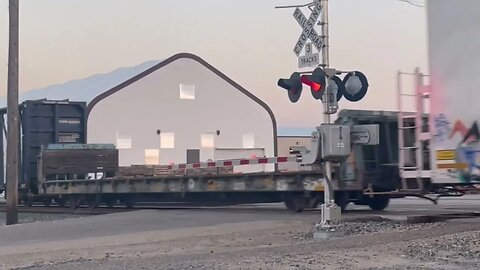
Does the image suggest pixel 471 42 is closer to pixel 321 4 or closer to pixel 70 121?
pixel 321 4

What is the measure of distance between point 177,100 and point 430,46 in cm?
3972

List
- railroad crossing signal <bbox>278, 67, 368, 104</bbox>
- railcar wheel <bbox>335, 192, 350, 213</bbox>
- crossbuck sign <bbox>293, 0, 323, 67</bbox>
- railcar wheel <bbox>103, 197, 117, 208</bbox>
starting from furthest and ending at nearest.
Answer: railcar wheel <bbox>103, 197, 117, 208</bbox> → railcar wheel <bbox>335, 192, 350, 213</bbox> → crossbuck sign <bbox>293, 0, 323, 67</bbox> → railroad crossing signal <bbox>278, 67, 368, 104</bbox>

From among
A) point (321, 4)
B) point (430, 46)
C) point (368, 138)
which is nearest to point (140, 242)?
point (368, 138)

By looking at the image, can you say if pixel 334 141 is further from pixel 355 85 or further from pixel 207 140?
pixel 207 140

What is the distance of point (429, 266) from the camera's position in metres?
9.41

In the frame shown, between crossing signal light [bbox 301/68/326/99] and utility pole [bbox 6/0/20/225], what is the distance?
1146 cm

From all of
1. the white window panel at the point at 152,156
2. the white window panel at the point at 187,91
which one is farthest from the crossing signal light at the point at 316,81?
the white window panel at the point at 187,91

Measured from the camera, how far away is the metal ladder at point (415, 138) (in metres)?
12.7

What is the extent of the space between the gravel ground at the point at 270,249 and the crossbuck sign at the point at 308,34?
312 cm

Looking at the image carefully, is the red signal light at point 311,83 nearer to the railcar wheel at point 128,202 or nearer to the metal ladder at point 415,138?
the metal ladder at point 415,138

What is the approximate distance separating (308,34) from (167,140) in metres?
36.0

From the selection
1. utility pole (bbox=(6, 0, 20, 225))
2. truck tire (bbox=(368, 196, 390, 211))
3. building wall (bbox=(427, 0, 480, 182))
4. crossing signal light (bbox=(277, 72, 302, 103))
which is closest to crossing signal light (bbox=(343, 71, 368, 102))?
crossing signal light (bbox=(277, 72, 302, 103))

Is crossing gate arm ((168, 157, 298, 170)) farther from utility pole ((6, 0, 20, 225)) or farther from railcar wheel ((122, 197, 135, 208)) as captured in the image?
utility pole ((6, 0, 20, 225))

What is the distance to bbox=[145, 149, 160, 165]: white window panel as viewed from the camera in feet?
159
